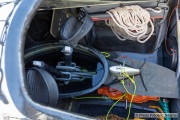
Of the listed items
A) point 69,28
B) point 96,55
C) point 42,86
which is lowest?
point 42,86

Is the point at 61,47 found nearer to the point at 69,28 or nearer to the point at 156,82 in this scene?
the point at 69,28

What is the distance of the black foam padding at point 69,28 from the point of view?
1.37m

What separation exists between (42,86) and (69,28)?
352 mm

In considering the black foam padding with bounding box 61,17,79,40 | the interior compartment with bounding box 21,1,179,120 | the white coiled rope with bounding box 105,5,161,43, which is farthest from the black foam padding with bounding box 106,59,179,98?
the black foam padding with bounding box 61,17,79,40

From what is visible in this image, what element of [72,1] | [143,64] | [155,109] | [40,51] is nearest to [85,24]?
[72,1]

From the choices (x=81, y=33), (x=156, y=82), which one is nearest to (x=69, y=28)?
(x=81, y=33)

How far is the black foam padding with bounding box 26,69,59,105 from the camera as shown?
1145mm

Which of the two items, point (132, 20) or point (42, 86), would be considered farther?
point (132, 20)

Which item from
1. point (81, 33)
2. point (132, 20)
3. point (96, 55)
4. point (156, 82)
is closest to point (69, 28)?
point (81, 33)

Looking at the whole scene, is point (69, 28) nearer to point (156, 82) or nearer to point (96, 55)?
point (96, 55)

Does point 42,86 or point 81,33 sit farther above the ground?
point 81,33

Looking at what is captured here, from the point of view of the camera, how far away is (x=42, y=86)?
1169mm

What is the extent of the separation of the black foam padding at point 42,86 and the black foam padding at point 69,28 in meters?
0.25

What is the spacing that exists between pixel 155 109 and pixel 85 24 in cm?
57
